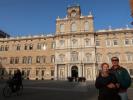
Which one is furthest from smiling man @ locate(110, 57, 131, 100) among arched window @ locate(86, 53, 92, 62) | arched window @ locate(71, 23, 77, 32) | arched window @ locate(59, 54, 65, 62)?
arched window @ locate(71, 23, 77, 32)

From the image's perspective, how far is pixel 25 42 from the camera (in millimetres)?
50875

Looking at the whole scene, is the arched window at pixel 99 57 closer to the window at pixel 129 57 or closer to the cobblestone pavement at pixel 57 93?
the window at pixel 129 57

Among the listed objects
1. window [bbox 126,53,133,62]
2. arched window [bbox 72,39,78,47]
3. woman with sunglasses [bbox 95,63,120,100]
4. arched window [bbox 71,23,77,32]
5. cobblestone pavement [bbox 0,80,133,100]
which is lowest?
cobblestone pavement [bbox 0,80,133,100]

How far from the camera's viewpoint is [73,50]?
44.5 meters

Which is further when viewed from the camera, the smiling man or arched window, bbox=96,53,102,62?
arched window, bbox=96,53,102,62

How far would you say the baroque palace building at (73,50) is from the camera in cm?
4288

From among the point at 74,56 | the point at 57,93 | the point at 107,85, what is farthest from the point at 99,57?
the point at 107,85

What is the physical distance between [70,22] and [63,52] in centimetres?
778

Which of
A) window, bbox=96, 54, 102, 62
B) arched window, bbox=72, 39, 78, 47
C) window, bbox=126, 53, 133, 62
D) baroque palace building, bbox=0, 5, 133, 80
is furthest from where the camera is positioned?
arched window, bbox=72, 39, 78, 47

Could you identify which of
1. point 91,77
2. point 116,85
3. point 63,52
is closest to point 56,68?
point 63,52

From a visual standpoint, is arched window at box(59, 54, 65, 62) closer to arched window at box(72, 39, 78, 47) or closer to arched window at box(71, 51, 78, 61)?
arched window at box(71, 51, 78, 61)

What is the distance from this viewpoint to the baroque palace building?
141 ft

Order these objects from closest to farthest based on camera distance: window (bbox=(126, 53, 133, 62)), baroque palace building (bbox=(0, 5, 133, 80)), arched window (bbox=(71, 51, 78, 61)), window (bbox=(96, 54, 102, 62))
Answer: window (bbox=(126, 53, 133, 62)) < baroque palace building (bbox=(0, 5, 133, 80)) < window (bbox=(96, 54, 102, 62)) < arched window (bbox=(71, 51, 78, 61))

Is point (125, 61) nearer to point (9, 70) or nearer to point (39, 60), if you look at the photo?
point (39, 60)
